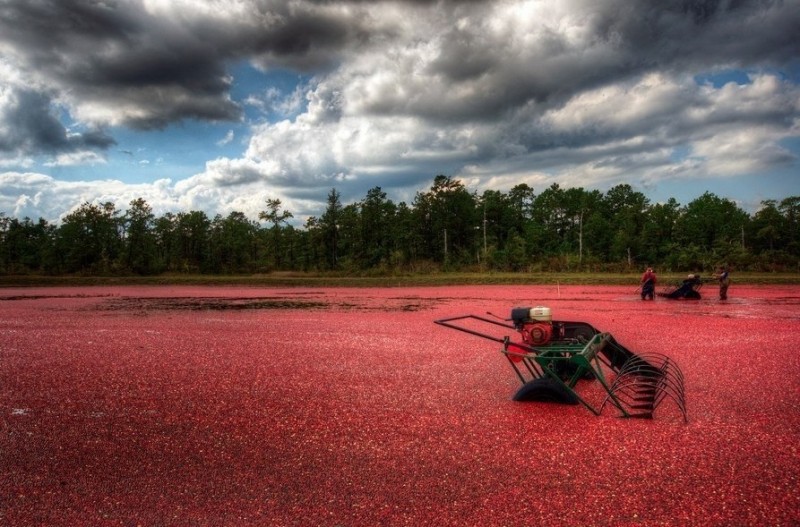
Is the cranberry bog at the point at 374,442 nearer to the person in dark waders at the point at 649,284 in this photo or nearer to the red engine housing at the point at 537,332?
the red engine housing at the point at 537,332

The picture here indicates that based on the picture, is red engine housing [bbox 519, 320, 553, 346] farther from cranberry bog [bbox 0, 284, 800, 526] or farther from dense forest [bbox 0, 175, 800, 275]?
dense forest [bbox 0, 175, 800, 275]

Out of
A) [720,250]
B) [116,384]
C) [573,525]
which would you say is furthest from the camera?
[720,250]

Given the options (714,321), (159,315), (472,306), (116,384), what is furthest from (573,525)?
(159,315)

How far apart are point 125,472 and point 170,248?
3332 inches

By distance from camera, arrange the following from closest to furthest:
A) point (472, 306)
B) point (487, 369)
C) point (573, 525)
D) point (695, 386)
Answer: point (573, 525), point (695, 386), point (487, 369), point (472, 306)

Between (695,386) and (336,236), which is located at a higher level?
(336,236)

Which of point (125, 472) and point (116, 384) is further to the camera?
point (116, 384)

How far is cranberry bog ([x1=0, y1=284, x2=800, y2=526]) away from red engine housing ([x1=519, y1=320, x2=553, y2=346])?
3.23 feet

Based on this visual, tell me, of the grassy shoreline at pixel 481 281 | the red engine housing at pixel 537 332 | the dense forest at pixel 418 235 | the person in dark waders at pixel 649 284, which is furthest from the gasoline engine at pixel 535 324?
the dense forest at pixel 418 235

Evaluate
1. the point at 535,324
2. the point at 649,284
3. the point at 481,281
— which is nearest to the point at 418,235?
the point at 481,281

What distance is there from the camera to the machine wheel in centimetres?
644

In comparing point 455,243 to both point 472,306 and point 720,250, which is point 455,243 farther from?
point 472,306

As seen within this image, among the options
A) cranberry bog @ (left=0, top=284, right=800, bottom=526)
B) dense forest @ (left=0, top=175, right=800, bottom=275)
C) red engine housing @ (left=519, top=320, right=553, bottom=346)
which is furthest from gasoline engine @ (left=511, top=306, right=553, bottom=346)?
dense forest @ (left=0, top=175, right=800, bottom=275)

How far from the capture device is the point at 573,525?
368 cm
